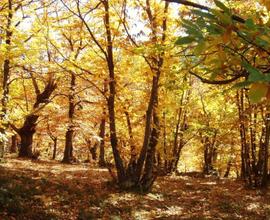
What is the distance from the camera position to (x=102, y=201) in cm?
1183

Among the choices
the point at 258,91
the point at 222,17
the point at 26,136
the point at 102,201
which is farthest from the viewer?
the point at 26,136

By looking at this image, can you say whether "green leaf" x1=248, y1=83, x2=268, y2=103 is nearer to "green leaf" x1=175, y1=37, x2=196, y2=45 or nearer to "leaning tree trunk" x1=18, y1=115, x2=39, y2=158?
"green leaf" x1=175, y1=37, x2=196, y2=45

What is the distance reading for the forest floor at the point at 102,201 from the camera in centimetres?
1038

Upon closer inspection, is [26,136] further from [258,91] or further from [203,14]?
[258,91]

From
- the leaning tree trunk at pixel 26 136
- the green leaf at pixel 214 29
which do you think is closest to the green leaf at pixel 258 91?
the green leaf at pixel 214 29

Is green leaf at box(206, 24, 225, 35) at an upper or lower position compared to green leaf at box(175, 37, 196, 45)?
upper

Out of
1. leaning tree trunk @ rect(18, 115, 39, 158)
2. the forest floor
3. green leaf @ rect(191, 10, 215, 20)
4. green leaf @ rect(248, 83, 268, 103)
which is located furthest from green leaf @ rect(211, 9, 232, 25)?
leaning tree trunk @ rect(18, 115, 39, 158)

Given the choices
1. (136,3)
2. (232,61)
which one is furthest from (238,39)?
(136,3)

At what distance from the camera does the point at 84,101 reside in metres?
25.9

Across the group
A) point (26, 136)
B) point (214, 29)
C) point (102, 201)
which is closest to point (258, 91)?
point (214, 29)

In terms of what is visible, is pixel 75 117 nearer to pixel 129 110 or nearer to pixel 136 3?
pixel 129 110

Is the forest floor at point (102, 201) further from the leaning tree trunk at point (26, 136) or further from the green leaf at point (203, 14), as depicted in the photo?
the leaning tree trunk at point (26, 136)

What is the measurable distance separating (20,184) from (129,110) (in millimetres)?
6373

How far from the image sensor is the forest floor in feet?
34.1
